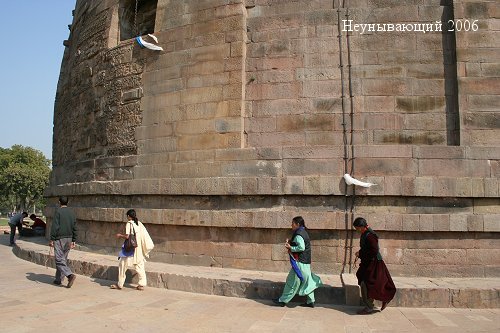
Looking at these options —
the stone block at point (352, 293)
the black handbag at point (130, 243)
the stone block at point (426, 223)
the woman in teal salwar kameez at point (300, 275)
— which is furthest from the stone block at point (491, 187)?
the black handbag at point (130, 243)

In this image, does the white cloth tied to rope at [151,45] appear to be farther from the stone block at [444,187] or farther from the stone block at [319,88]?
the stone block at [444,187]

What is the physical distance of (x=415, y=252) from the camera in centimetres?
760

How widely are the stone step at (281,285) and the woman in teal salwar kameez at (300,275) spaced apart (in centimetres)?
32

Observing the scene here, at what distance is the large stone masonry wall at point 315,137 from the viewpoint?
7.67 m

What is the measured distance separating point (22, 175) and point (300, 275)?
184ft

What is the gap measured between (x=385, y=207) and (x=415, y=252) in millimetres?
925

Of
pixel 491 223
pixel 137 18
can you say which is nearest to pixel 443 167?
pixel 491 223

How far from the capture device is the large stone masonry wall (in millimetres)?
7668

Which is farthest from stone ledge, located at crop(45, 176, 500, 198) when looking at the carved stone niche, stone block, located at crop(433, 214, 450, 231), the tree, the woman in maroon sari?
the tree

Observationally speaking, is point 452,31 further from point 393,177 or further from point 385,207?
point 385,207

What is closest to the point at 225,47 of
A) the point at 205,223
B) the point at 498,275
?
the point at 205,223

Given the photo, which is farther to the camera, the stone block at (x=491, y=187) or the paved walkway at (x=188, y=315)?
the stone block at (x=491, y=187)

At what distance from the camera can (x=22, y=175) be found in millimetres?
54125

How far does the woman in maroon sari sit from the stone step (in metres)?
0.42
